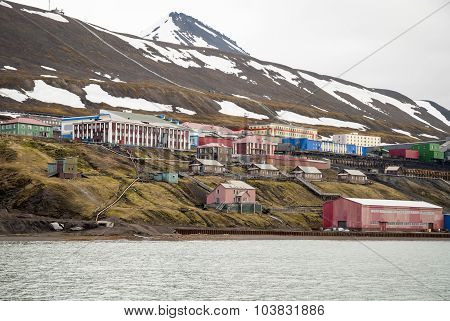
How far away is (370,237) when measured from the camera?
5079 inches

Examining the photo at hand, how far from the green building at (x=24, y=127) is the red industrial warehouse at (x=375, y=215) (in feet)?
232

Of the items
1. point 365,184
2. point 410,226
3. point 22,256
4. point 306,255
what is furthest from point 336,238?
point 22,256

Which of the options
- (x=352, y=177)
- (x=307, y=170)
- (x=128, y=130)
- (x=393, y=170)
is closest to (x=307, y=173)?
(x=307, y=170)

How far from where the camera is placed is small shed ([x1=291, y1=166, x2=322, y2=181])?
164 m

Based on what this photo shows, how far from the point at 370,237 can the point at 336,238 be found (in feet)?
27.1

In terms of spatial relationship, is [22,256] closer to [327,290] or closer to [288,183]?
[327,290]

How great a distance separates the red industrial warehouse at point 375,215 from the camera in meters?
132

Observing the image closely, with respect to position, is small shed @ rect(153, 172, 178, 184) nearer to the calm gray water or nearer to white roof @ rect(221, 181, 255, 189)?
white roof @ rect(221, 181, 255, 189)

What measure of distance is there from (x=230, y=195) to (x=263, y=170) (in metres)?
31.5

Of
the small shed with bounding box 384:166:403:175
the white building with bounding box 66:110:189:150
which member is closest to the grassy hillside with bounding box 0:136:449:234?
the white building with bounding box 66:110:189:150

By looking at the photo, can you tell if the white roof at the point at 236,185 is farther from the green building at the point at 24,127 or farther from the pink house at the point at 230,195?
the green building at the point at 24,127

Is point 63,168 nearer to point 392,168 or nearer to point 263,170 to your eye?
point 263,170

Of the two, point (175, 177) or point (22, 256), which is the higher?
point (175, 177)

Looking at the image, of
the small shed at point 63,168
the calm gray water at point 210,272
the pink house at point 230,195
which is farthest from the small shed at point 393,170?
the small shed at point 63,168
